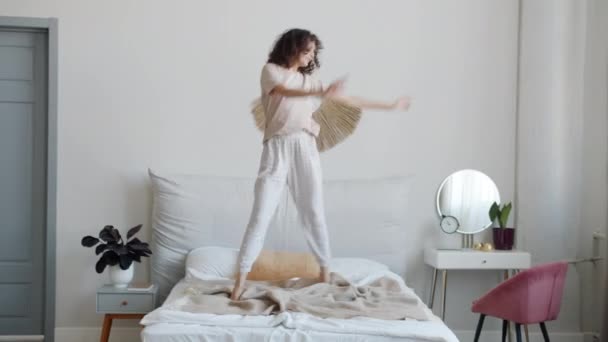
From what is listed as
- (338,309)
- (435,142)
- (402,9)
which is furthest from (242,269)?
(402,9)

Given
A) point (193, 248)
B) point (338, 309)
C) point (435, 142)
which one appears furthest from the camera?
point (435, 142)

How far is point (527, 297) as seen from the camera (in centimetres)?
396

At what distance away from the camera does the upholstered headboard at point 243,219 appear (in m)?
4.68

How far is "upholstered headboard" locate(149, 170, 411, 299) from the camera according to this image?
468 cm

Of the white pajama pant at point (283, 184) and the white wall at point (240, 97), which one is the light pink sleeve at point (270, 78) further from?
the white wall at point (240, 97)

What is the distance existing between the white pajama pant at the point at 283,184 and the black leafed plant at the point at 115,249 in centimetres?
107

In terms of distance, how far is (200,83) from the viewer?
192 inches

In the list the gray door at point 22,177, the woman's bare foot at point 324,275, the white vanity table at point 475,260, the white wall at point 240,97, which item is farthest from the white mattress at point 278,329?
the gray door at point 22,177

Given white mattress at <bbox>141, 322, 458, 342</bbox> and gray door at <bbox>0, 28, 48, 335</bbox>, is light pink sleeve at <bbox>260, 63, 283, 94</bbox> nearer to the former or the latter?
white mattress at <bbox>141, 322, 458, 342</bbox>

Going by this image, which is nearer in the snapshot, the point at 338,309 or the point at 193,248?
the point at 338,309

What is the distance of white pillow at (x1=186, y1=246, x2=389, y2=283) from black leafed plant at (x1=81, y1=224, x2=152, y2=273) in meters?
0.28

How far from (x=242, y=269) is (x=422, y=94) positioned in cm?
198

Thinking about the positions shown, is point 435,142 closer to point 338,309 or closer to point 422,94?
point 422,94

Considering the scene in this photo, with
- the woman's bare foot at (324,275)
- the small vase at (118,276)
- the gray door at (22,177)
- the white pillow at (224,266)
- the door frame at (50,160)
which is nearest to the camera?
the woman's bare foot at (324,275)
